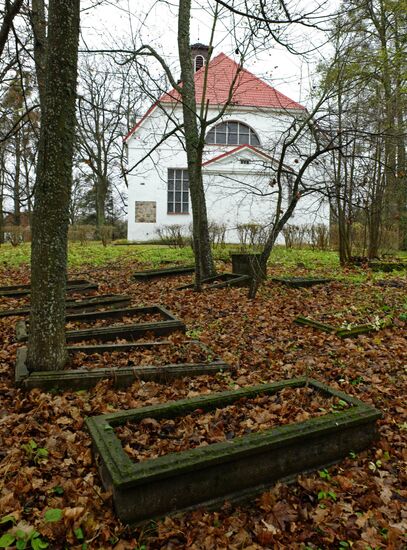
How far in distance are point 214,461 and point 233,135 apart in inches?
883

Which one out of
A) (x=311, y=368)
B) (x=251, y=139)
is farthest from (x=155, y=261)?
(x=251, y=139)

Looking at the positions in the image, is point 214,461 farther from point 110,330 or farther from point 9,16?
point 9,16

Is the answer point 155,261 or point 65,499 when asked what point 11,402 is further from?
point 155,261

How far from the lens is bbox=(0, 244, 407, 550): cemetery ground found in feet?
7.99

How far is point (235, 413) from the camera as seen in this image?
11.5ft

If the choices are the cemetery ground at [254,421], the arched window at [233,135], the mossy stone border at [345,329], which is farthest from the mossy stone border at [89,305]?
the arched window at [233,135]

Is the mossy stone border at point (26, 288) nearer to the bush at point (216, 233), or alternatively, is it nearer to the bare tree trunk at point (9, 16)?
the bare tree trunk at point (9, 16)

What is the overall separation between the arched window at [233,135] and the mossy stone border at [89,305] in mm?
17649

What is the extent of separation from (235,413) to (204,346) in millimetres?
1742

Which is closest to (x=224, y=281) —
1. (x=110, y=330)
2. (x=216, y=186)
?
(x=110, y=330)

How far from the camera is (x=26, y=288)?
838cm

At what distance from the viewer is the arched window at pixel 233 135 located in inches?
901

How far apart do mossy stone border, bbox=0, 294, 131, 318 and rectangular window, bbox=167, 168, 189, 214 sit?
1537 cm

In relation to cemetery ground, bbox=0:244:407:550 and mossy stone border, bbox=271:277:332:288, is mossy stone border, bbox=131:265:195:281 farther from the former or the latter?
cemetery ground, bbox=0:244:407:550
